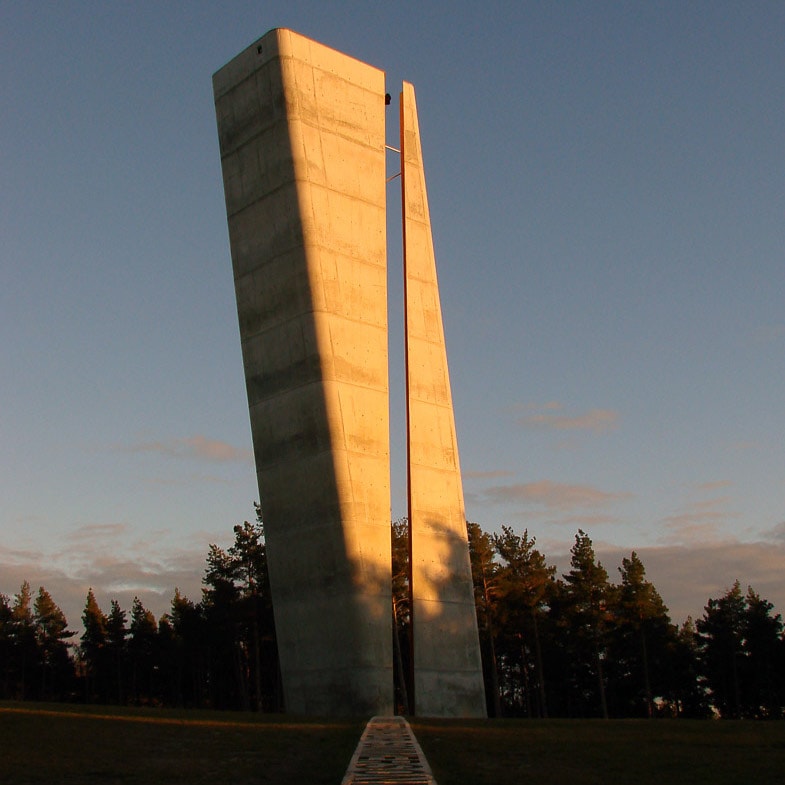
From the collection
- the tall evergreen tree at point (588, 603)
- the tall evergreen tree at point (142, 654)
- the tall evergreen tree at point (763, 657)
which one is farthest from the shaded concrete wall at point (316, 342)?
the tall evergreen tree at point (142, 654)

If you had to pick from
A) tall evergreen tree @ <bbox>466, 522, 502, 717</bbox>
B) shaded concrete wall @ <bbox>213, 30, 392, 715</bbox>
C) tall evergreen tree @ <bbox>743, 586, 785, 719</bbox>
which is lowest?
tall evergreen tree @ <bbox>743, 586, 785, 719</bbox>

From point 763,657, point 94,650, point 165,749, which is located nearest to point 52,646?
point 94,650

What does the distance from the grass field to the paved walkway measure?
0.20m

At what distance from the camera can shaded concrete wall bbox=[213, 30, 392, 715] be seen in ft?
74.8

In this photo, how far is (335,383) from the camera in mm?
23500

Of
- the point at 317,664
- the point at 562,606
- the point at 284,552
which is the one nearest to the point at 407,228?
the point at 284,552

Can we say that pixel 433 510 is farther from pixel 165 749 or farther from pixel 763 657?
pixel 763 657

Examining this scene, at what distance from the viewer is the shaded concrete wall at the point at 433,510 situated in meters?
23.4

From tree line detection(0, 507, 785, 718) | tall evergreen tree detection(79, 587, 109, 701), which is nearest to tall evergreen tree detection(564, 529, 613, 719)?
tree line detection(0, 507, 785, 718)

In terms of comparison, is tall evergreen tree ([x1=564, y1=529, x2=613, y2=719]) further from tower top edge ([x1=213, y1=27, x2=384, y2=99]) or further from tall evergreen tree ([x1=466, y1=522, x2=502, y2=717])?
tower top edge ([x1=213, y1=27, x2=384, y2=99])

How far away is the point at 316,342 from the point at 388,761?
13.7 metres

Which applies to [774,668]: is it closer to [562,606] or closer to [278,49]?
[562,606]

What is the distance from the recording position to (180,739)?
14094 mm

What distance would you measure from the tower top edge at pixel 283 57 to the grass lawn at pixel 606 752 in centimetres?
1686
